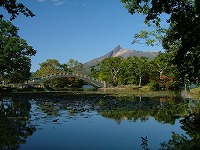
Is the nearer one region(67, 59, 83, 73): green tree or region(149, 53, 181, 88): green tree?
region(149, 53, 181, 88): green tree

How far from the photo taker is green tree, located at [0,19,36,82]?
168 feet

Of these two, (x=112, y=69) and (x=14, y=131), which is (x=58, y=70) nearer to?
(x=112, y=69)

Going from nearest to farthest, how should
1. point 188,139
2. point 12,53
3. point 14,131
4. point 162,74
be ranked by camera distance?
point 188,139, point 14,131, point 12,53, point 162,74

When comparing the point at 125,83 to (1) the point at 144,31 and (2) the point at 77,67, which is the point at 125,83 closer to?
(2) the point at 77,67

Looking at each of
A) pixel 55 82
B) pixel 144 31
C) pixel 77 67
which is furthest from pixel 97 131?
pixel 77 67

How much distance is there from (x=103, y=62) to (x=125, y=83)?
8333 millimetres

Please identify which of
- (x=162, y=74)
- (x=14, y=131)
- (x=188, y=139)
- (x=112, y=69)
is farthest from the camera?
(x=112, y=69)

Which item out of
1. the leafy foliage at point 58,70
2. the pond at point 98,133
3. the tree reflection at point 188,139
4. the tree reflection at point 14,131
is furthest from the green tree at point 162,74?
the tree reflection at point 14,131

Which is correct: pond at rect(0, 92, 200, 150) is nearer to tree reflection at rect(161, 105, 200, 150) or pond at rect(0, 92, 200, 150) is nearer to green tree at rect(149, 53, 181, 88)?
tree reflection at rect(161, 105, 200, 150)

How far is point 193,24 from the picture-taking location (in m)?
9.93

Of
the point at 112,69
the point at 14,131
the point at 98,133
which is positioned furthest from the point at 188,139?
the point at 112,69

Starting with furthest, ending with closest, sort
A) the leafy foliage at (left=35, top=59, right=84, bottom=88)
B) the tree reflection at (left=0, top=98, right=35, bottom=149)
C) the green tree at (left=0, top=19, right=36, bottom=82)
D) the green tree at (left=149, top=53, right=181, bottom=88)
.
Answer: the leafy foliage at (left=35, top=59, right=84, bottom=88)
the green tree at (left=149, top=53, right=181, bottom=88)
the green tree at (left=0, top=19, right=36, bottom=82)
the tree reflection at (left=0, top=98, right=35, bottom=149)

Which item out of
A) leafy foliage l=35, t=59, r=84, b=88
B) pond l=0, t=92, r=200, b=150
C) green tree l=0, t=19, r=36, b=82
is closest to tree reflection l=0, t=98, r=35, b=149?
pond l=0, t=92, r=200, b=150

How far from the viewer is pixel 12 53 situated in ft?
172
